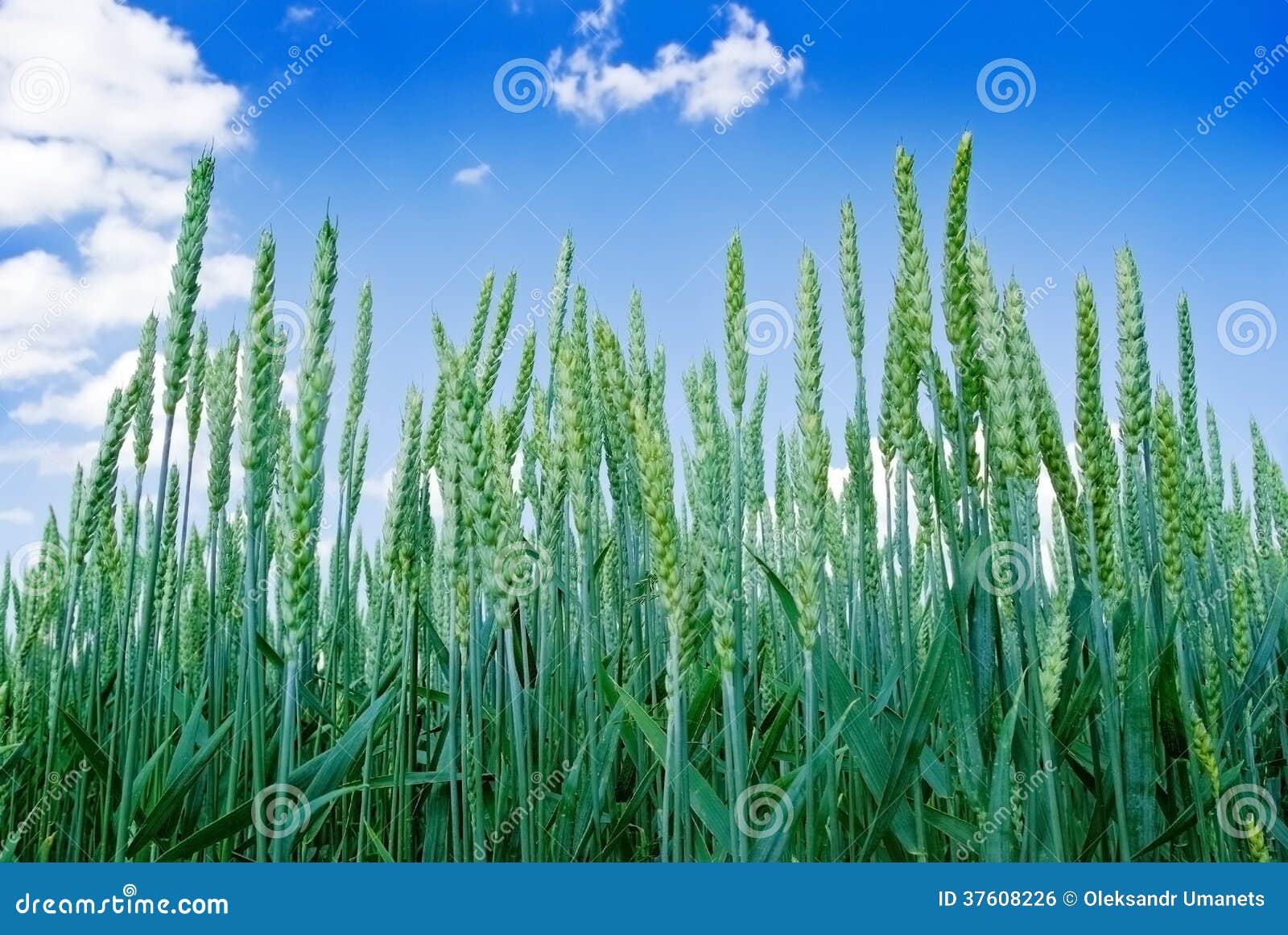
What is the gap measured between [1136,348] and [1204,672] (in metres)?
0.95

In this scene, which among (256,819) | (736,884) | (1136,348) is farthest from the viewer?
(1136,348)

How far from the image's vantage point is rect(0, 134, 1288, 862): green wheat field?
1338 millimetres

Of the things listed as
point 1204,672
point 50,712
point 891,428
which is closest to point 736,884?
point 891,428

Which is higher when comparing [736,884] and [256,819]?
[256,819]

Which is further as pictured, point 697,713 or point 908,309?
Answer: point 697,713

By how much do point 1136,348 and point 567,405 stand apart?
3.97 ft

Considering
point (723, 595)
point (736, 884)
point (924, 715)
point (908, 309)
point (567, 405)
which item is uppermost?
point (908, 309)

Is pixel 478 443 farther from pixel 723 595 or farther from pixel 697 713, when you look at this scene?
pixel 697 713

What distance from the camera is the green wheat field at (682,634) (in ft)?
4.39

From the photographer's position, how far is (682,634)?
50.9 inches

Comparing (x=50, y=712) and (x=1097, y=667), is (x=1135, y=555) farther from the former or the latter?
(x=50, y=712)

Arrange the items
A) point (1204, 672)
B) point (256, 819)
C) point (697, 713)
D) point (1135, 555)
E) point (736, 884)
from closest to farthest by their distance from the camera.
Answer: point (256, 819) < point (736, 884) < point (697, 713) < point (1204, 672) < point (1135, 555)

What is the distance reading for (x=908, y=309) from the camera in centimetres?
160

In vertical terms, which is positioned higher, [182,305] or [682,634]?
[182,305]
